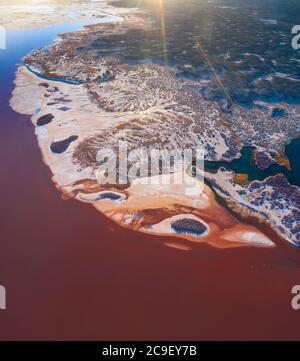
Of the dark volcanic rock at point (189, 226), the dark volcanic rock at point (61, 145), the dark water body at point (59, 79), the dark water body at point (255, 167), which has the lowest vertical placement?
the dark volcanic rock at point (189, 226)

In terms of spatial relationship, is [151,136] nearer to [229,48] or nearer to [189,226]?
[189,226]

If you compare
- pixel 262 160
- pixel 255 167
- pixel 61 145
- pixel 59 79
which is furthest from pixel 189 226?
pixel 59 79

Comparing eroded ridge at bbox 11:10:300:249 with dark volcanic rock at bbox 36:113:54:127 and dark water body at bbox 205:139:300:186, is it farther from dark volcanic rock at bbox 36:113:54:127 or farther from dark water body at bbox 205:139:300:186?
dark water body at bbox 205:139:300:186

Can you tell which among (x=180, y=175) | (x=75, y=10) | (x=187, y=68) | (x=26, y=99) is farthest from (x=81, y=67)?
(x=75, y=10)

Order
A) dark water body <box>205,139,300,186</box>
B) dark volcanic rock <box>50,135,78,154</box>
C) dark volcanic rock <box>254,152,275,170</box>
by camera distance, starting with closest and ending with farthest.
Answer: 1. dark water body <box>205,139,300,186</box>
2. dark volcanic rock <box>254,152,275,170</box>
3. dark volcanic rock <box>50,135,78,154</box>

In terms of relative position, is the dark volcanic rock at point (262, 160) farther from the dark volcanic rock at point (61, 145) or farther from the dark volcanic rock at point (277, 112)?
the dark volcanic rock at point (61, 145)

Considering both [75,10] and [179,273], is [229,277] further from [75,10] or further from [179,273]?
[75,10]

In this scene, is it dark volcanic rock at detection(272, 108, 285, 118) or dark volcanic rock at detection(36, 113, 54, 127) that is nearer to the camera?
dark volcanic rock at detection(36, 113, 54, 127)

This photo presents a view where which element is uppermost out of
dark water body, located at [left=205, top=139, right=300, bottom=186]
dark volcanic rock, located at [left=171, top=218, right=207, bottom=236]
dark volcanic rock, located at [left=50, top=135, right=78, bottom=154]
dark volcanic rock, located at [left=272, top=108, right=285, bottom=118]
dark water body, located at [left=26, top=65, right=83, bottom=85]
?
dark water body, located at [left=26, top=65, right=83, bottom=85]

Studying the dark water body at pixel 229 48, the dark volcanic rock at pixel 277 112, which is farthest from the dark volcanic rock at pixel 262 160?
the dark water body at pixel 229 48

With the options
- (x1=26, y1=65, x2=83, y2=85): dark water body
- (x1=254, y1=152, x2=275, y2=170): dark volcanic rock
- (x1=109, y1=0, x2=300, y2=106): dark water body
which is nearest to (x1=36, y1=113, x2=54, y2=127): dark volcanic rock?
(x1=26, y1=65, x2=83, y2=85): dark water body
